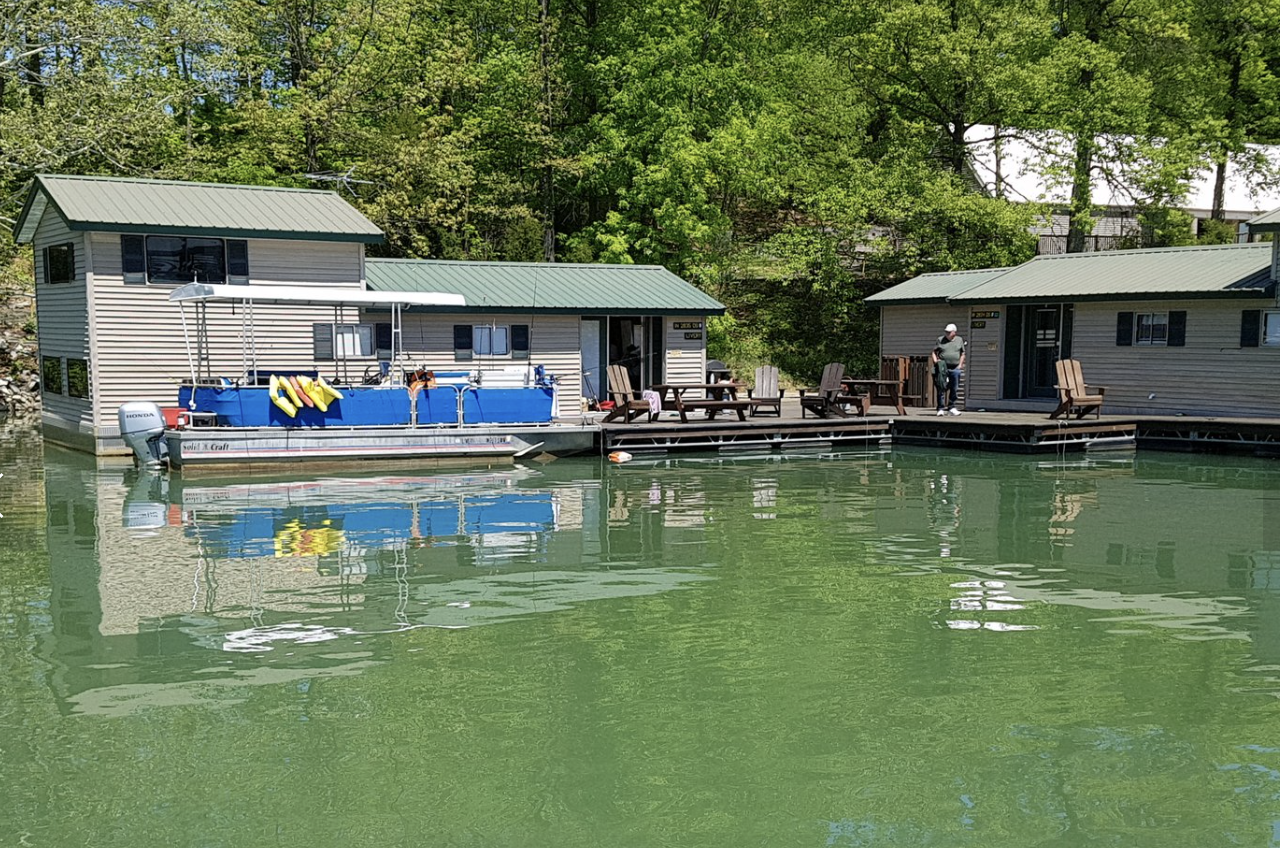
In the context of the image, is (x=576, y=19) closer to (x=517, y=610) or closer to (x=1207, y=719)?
(x=517, y=610)

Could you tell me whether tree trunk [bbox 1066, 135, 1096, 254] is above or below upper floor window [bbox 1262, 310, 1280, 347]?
above

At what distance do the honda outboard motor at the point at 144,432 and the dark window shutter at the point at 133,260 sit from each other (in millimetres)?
2767

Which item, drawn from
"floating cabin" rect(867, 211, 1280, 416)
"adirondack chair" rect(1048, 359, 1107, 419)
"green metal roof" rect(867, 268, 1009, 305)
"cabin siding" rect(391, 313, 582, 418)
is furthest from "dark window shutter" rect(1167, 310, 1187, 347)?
"cabin siding" rect(391, 313, 582, 418)

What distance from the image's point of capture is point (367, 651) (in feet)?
28.3

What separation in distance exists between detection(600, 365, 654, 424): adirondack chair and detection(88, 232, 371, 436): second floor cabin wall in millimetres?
5378

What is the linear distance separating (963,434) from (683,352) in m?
7.40

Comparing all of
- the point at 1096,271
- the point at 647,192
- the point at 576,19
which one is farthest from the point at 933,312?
the point at 576,19

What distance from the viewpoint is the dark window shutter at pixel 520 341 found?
85.4 feet

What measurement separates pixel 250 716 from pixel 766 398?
61.1 ft

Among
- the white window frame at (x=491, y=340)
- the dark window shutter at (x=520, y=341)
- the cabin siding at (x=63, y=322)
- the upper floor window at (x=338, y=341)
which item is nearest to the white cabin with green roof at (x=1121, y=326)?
the dark window shutter at (x=520, y=341)

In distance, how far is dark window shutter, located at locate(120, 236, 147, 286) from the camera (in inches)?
826

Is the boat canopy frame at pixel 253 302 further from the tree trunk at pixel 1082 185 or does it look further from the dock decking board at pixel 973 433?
the tree trunk at pixel 1082 185

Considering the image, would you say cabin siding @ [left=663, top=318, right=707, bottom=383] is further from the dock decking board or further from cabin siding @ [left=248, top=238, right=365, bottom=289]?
cabin siding @ [left=248, top=238, right=365, bottom=289]

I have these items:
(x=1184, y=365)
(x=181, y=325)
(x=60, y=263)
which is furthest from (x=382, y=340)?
(x=1184, y=365)
